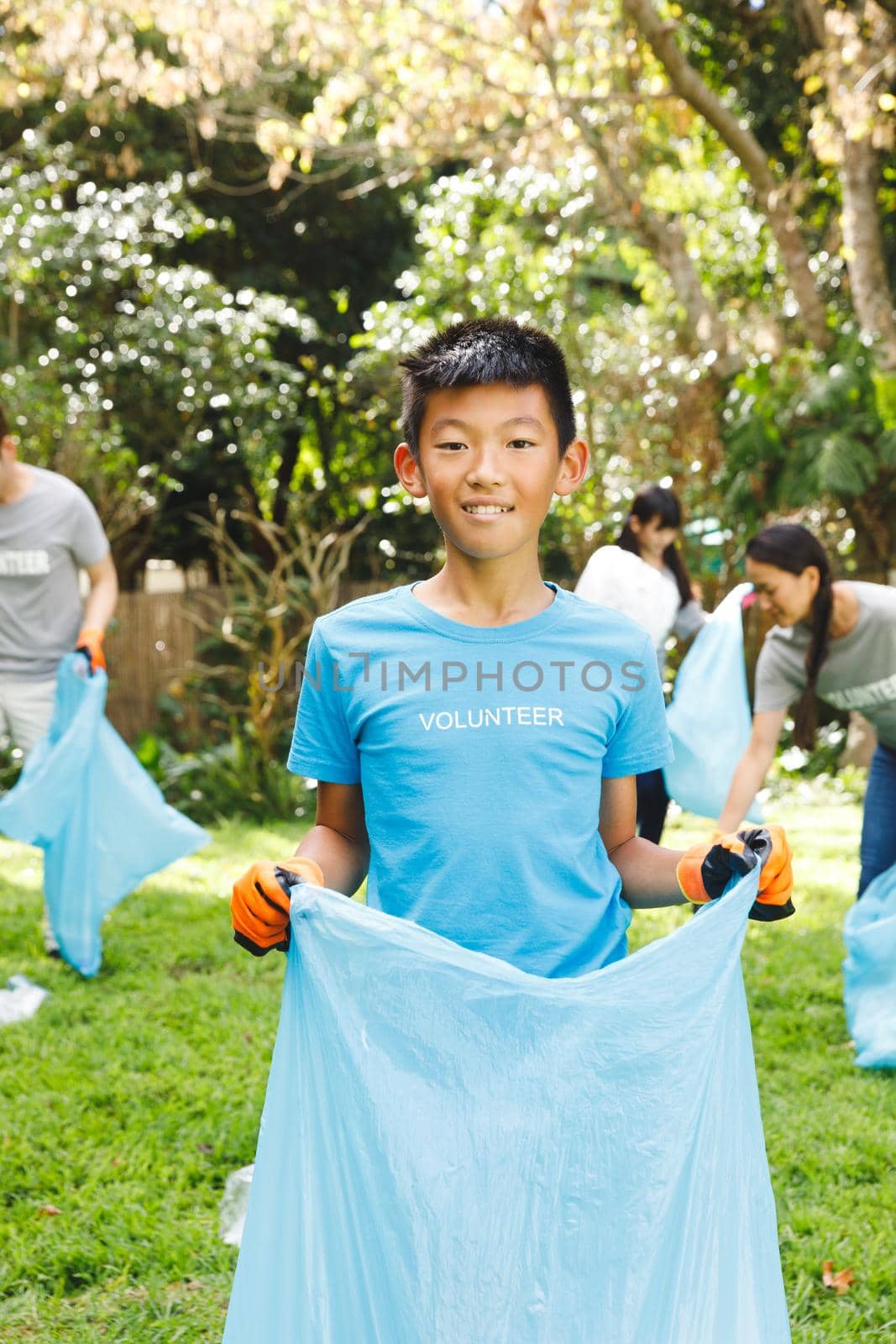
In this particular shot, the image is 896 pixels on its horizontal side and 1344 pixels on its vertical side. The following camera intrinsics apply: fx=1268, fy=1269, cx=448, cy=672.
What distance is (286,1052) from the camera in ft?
4.62

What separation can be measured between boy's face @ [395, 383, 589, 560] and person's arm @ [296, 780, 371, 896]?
0.37m

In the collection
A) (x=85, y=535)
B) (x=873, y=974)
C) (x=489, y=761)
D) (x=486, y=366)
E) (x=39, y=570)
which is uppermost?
(x=486, y=366)

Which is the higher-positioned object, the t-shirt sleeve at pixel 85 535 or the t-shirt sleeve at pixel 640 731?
the t-shirt sleeve at pixel 85 535

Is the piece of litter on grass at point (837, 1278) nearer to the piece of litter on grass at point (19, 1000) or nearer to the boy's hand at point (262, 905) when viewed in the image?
the boy's hand at point (262, 905)

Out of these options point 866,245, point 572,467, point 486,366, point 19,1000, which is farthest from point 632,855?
point 866,245

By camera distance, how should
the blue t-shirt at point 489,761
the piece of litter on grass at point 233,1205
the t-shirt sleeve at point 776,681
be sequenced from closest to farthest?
the blue t-shirt at point 489,761, the piece of litter on grass at point 233,1205, the t-shirt sleeve at point 776,681

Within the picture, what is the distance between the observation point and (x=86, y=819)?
13.2 feet

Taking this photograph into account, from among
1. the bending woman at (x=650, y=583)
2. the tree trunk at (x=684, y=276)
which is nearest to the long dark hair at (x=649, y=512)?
the bending woman at (x=650, y=583)

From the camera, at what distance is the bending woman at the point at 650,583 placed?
4328 millimetres

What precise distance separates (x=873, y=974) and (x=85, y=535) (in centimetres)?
278

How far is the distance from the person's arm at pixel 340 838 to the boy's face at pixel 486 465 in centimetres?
37

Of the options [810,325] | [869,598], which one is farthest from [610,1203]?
[810,325]

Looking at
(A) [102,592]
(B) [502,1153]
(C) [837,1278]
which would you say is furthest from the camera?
(A) [102,592]

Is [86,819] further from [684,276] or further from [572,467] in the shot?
[684,276]
